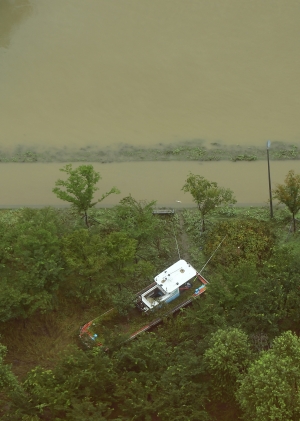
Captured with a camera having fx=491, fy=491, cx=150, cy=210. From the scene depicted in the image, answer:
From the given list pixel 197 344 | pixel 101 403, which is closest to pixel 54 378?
pixel 101 403

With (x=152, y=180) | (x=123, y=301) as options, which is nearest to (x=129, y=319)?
(x=123, y=301)

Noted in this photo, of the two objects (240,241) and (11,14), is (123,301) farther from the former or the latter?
(11,14)

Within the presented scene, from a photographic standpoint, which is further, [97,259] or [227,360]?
[97,259]

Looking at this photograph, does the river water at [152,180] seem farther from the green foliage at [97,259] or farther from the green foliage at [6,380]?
the green foliage at [6,380]

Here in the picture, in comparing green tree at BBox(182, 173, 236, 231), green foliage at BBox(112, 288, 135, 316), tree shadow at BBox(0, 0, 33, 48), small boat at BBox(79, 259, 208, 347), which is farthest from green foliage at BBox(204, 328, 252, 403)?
tree shadow at BBox(0, 0, 33, 48)

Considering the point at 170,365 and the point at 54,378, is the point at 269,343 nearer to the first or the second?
the point at 170,365

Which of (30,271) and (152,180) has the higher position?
(152,180)

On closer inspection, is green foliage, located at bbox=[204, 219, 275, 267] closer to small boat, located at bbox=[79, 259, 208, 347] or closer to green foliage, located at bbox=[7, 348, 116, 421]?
small boat, located at bbox=[79, 259, 208, 347]
